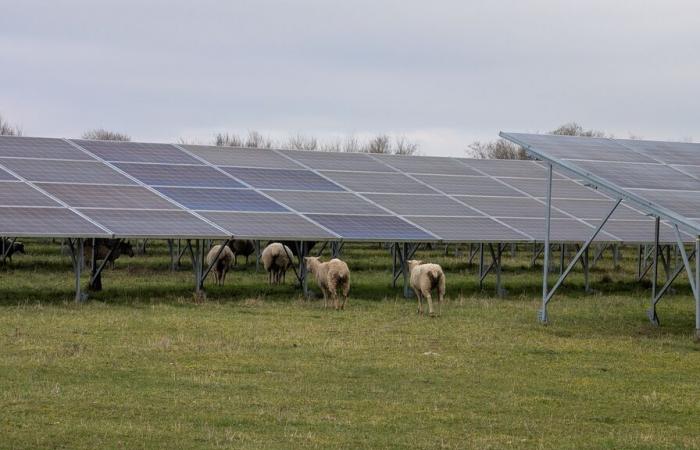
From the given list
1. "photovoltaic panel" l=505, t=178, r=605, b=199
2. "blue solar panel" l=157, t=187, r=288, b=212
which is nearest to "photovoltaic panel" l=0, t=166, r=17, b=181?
"blue solar panel" l=157, t=187, r=288, b=212

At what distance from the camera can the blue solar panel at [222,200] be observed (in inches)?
1289

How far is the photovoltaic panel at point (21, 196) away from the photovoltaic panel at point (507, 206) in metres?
13.2

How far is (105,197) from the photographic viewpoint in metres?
31.8

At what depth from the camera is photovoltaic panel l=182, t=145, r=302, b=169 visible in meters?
38.5

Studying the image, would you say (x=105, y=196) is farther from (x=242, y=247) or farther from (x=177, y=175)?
(x=242, y=247)

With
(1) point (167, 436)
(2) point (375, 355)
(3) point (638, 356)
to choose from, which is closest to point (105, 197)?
(2) point (375, 355)

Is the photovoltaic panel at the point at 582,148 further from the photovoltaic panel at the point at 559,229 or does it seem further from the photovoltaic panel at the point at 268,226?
the photovoltaic panel at the point at 268,226

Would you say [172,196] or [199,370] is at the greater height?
[172,196]

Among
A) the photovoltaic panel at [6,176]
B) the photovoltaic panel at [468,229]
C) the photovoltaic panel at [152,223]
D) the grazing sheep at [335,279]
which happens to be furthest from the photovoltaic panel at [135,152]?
the grazing sheep at [335,279]

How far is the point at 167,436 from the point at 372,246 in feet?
146

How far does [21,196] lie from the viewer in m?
30.2

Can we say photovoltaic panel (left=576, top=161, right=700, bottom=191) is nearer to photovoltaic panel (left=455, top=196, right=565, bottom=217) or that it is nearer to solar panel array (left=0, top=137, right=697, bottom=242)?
solar panel array (left=0, top=137, right=697, bottom=242)

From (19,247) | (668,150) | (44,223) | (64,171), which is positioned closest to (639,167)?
(668,150)

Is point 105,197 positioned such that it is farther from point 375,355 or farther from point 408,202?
point 375,355
